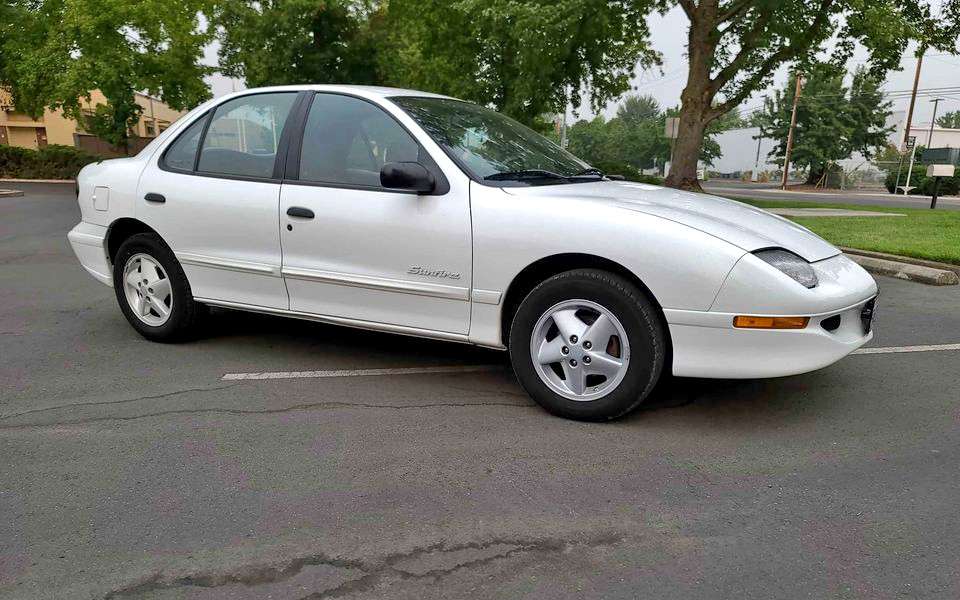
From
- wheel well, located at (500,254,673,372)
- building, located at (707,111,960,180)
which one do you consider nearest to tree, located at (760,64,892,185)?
building, located at (707,111,960,180)

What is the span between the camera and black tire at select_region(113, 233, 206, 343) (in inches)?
188

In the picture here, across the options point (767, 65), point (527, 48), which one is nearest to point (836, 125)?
point (767, 65)

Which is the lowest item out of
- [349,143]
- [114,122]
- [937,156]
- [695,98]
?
[349,143]

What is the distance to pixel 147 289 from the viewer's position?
491 centimetres

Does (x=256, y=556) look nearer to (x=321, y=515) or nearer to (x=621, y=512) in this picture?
(x=321, y=515)

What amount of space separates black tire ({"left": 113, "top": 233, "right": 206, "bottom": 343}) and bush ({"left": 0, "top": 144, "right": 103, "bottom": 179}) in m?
29.0

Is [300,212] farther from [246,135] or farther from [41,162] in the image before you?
[41,162]

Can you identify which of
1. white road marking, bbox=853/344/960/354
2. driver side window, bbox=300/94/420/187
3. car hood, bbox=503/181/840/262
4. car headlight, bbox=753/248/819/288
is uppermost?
driver side window, bbox=300/94/420/187

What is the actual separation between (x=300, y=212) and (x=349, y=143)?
19.4 inches

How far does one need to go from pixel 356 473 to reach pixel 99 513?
0.97m

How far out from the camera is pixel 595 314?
11.5 ft

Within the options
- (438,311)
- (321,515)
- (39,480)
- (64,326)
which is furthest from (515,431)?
(64,326)

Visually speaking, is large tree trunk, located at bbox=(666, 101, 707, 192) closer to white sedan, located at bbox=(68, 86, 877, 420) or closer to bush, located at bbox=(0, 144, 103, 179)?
white sedan, located at bbox=(68, 86, 877, 420)

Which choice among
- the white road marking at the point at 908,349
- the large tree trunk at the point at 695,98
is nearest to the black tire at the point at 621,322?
the white road marking at the point at 908,349
